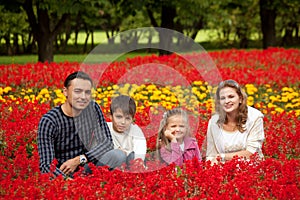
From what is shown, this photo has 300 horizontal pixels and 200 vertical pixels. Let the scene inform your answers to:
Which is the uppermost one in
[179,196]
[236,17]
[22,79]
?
[236,17]

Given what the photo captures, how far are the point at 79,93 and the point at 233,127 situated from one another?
180 centimetres

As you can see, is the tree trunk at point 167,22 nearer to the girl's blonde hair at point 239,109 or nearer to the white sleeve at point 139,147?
the girl's blonde hair at point 239,109

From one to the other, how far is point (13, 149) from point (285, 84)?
22.7ft

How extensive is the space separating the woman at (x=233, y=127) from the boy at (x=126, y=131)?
0.79 meters

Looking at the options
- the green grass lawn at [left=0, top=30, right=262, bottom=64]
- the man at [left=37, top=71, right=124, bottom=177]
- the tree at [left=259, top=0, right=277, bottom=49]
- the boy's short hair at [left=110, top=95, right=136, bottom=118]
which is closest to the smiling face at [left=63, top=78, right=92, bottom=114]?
the man at [left=37, top=71, right=124, bottom=177]

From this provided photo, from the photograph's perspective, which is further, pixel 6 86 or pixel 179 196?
pixel 6 86

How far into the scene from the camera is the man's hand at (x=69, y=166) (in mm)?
5656

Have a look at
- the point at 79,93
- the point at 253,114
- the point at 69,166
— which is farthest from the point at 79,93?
the point at 253,114

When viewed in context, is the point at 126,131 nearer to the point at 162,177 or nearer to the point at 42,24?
the point at 162,177

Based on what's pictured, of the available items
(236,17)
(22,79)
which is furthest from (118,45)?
(22,79)

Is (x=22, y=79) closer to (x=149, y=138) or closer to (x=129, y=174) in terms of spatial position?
(x=149, y=138)

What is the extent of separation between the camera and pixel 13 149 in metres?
6.72

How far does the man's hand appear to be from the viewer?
5656 millimetres

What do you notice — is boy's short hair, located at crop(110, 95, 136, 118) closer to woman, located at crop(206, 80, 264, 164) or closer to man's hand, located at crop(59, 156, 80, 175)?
man's hand, located at crop(59, 156, 80, 175)
